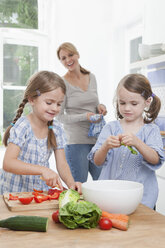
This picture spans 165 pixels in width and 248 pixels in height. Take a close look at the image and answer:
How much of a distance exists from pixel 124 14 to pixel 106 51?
559 millimetres

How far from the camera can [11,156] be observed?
5.24ft

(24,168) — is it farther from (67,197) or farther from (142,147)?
(142,147)

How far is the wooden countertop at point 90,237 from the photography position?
2.78 feet

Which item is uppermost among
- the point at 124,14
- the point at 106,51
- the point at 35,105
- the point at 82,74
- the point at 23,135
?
the point at 124,14

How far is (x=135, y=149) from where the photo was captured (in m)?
1.71

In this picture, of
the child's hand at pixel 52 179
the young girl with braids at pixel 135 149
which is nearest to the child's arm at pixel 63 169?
the young girl with braids at pixel 135 149

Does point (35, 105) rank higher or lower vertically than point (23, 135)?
higher

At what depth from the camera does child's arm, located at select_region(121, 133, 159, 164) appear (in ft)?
4.84

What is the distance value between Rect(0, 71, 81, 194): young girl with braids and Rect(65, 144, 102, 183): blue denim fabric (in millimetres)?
830

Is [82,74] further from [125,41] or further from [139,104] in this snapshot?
[125,41]

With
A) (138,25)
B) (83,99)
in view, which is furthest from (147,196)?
(138,25)

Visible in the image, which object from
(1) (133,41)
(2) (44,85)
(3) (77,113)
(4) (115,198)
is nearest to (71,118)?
(3) (77,113)

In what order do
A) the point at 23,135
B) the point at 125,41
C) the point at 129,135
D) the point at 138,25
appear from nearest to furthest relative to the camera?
the point at 129,135 → the point at 23,135 → the point at 138,25 → the point at 125,41

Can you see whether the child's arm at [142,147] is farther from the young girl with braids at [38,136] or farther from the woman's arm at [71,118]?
the woman's arm at [71,118]
